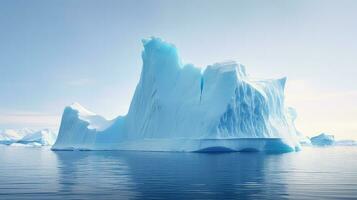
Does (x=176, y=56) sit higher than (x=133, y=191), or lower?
higher

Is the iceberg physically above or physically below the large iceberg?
below

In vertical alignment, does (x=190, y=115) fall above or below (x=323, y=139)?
above

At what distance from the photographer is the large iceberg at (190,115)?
38125 mm

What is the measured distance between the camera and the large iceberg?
3812 centimetres

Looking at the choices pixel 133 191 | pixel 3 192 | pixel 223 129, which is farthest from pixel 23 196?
pixel 223 129

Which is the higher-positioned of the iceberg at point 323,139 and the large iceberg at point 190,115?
the large iceberg at point 190,115

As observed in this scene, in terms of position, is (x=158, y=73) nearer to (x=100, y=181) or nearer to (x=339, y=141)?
(x=100, y=181)

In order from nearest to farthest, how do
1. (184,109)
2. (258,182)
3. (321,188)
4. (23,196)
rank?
(23,196)
(321,188)
(258,182)
(184,109)

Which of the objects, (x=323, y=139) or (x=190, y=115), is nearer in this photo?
(x=190, y=115)

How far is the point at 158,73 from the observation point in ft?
148

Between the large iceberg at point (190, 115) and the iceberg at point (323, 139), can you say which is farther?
the iceberg at point (323, 139)

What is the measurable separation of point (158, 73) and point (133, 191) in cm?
3450

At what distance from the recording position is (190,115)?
39969mm

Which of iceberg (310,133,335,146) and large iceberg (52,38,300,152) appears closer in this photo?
large iceberg (52,38,300,152)
